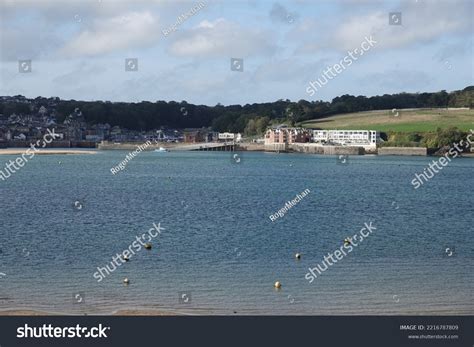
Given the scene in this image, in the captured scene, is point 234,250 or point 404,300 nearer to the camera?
point 404,300

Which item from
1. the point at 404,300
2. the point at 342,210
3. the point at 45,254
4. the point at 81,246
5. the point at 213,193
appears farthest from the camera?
the point at 213,193

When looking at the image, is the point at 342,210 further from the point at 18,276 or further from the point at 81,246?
the point at 18,276

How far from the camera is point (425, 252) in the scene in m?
35.9

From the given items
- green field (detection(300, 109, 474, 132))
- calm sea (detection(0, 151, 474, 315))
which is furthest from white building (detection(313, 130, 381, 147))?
calm sea (detection(0, 151, 474, 315))

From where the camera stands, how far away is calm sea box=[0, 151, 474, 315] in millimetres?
25344

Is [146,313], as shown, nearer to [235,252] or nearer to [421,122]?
[235,252]

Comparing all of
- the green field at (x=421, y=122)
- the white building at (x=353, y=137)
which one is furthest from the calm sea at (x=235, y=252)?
the white building at (x=353, y=137)

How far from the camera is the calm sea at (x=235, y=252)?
998 inches

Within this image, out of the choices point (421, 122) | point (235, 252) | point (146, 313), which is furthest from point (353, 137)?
point (146, 313)

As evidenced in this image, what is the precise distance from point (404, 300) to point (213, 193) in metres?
42.7

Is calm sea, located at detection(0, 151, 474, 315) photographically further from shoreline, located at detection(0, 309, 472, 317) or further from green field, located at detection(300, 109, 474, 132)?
green field, located at detection(300, 109, 474, 132)
